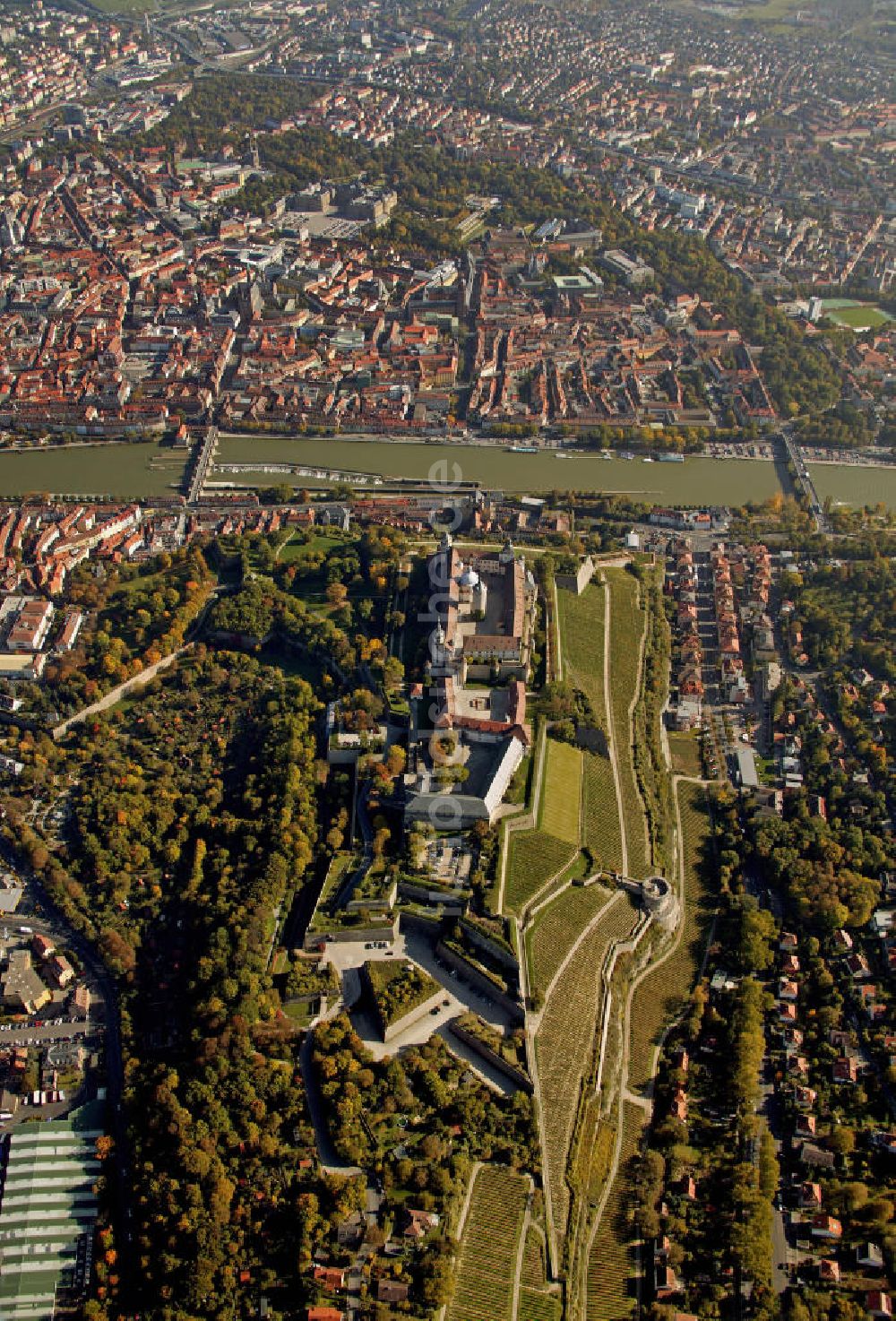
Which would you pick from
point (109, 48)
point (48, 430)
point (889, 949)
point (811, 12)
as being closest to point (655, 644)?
point (889, 949)

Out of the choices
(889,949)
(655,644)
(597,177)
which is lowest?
(889,949)

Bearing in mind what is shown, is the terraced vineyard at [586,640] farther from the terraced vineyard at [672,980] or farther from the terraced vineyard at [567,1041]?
the terraced vineyard at [567,1041]

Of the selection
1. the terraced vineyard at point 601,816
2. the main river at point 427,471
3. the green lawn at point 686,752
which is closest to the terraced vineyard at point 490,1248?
the terraced vineyard at point 601,816

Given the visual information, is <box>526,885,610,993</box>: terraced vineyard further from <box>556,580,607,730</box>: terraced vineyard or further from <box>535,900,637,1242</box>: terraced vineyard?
<box>556,580,607,730</box>: terraced vineyard

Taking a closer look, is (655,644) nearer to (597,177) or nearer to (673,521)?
(673,521)

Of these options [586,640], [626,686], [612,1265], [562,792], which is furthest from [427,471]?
[612,1265]

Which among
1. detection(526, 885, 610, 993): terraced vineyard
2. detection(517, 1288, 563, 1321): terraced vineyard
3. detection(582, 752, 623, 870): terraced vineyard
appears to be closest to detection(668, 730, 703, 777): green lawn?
detection(582, 752, 623, 870): terraced vineyard
